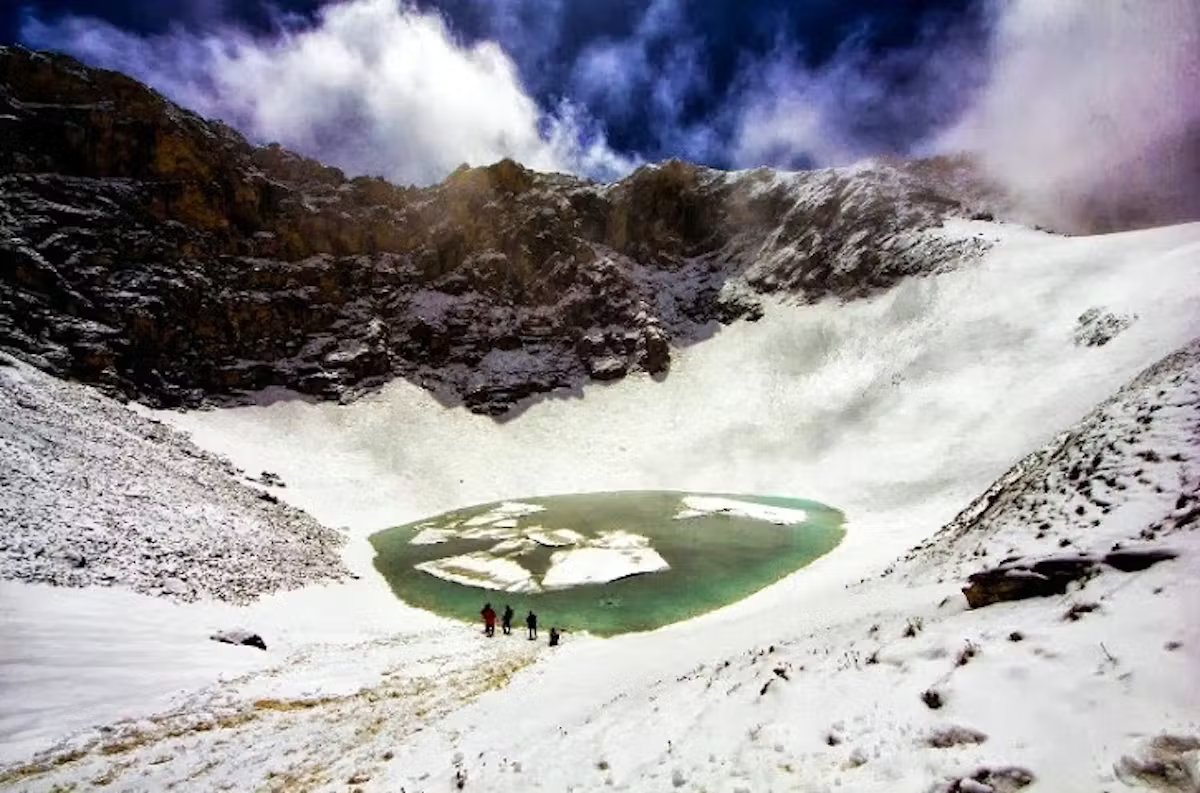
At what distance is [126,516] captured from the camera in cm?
3027

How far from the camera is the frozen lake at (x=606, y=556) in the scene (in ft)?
98.7

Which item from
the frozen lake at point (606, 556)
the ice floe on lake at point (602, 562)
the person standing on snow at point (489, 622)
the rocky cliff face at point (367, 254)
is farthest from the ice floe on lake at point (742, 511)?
the rocky cliff face at point (367, 254)

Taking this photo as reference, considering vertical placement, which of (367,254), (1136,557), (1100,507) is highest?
(367,254)

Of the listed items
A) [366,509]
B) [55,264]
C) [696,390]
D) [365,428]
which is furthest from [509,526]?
[55,264]

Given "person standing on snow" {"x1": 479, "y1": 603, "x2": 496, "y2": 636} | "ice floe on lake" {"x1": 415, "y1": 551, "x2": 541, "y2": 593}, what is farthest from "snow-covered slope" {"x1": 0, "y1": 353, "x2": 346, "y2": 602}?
"person standing on snow" {"x1": 479, "y1": 603, "x2": 496, "y2": 636}

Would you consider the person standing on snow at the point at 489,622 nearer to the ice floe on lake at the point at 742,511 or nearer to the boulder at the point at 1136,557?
the boulder at the point at 1136,557

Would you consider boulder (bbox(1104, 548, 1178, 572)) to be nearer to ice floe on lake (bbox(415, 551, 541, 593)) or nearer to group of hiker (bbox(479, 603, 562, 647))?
group of hiker (bbox(479, 603, 562, 647))

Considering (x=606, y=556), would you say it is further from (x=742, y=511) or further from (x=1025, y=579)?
(x=1025, y=579)

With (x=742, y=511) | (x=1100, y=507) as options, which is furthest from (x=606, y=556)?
(x=1100, y=507)

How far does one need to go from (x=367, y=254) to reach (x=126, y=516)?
240 feet

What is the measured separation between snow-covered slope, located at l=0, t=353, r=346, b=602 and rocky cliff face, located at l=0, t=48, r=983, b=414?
2839 cm

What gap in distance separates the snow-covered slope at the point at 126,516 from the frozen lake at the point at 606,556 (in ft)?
22.1

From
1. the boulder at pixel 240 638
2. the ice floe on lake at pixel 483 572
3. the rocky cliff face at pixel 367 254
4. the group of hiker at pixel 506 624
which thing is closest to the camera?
the boulder at pixel 240 638

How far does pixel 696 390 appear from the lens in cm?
8025
